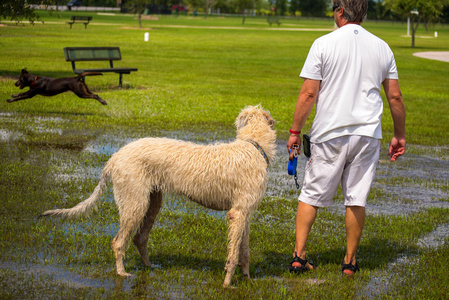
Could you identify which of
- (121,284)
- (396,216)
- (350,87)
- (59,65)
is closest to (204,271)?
(121,284)

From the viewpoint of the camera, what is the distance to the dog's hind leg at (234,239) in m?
4.51

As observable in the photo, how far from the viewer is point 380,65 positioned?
184 inches

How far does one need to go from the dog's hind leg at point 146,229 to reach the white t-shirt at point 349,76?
5.27 feet

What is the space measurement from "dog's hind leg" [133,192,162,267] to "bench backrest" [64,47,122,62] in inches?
501

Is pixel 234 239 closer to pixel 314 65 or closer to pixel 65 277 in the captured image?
pixel 65 277

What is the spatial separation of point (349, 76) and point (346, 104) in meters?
0.23

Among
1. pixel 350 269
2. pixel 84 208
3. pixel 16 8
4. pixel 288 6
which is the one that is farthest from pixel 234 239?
pixel 288 6

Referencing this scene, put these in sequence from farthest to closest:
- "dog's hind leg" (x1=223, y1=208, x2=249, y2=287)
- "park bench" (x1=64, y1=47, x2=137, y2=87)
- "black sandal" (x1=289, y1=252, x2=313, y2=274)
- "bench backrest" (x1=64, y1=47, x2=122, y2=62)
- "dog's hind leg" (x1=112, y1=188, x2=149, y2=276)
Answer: "bench backrest" (x1=64, y1=47, x2=122, y2=62) → "park bench" (x1=64, y1=47, x2=137, y2=87) → "black sandal" (x1=289, y1=252, x2=313, y2=274) → "dog's hind leg" (x1=112, y1=188, x2=149, y2=276) → "dog's hind leg" (x1=223, y1=208, x2=249, y2=287)

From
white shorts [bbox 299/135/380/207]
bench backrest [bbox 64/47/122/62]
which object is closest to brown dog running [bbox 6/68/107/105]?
bench backrest [bbox 64/47/122/62]

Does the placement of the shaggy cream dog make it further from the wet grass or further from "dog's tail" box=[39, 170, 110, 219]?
the wet grass

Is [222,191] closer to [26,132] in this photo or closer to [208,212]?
[208,212]

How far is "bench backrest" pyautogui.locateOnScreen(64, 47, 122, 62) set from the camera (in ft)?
55.3

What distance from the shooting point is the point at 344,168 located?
190 inches

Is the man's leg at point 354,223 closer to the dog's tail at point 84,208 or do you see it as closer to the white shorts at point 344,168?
the white shorts at point 344,168
